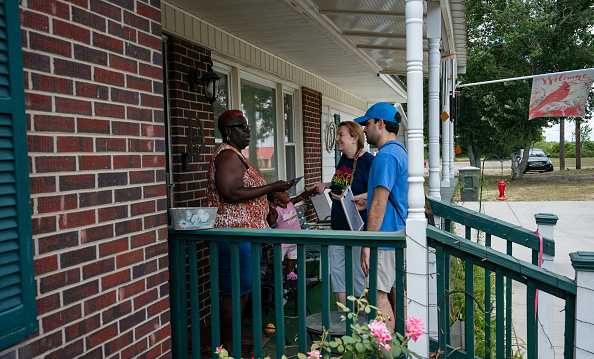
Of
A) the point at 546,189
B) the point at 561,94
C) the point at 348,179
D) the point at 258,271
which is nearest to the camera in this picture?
the point at 258,271

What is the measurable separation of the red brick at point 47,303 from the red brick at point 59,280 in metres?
0.03

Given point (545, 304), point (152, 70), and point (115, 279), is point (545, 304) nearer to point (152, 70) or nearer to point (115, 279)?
point (115, 279)

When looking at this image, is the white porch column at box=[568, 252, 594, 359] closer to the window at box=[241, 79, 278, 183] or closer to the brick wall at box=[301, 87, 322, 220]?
the window at box=[241, 79, 278, 183]

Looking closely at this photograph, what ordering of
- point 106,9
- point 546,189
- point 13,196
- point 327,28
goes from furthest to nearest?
point 546,189, point 327,28, point 106,9, point 13,196

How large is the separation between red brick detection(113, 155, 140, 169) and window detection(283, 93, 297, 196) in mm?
4761

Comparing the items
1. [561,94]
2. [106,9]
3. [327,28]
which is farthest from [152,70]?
[561,94]

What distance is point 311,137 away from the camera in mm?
7660

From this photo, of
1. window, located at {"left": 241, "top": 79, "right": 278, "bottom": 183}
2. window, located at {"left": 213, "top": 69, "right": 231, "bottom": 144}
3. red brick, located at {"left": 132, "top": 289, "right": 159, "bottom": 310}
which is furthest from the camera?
window, located at {"left": 241, "top": 79, "right": 278, "bottom": 183}

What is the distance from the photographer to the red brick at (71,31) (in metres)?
1.87

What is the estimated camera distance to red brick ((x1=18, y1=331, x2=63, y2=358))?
1.73 meters

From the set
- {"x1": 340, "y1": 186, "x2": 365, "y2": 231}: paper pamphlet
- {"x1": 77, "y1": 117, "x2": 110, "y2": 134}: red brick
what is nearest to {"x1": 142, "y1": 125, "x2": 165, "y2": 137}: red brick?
{"x1": 77, "y1": 117, "x2": 110, "y2": 134}: red brick

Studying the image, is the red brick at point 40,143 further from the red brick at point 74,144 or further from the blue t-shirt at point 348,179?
the blue t-shirt at point 348,179

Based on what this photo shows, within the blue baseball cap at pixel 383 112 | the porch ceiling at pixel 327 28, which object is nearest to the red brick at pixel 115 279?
the blue baseball cap at pixel 383 112

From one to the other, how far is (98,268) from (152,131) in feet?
2.40
